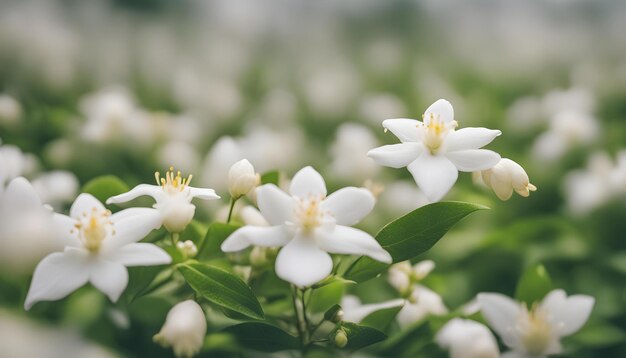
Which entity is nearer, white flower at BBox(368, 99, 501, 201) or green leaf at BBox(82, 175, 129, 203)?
white flower at BBox(368, 99, 501, 201)

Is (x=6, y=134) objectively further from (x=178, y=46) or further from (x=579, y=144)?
(x=178, y=46)

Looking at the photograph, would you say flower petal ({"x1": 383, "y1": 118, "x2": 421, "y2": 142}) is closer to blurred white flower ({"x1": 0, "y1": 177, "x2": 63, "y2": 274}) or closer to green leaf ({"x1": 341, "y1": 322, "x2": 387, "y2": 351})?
green leaf ({"x1": 341, "y1": 322, "x2": 387, "y2": 351})

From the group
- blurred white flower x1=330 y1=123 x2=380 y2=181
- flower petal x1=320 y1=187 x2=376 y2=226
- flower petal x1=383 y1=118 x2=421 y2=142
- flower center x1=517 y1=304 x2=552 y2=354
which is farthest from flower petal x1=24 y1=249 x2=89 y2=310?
blurred white flower x1=330 y1=123 x2=380 y2=181

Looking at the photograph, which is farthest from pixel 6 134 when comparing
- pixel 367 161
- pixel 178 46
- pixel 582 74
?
pixel 582 74

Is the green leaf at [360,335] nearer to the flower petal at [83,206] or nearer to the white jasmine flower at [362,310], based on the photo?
the white jasmine flower at [362,310]

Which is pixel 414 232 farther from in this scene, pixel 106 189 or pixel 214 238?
pixel 106 189
